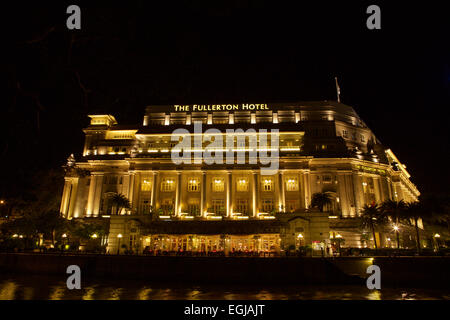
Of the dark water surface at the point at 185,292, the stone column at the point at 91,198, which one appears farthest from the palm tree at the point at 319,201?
the stone column at the point at 91,198

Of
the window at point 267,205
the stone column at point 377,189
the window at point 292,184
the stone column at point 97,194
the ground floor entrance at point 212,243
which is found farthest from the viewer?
the stone column at point 377,189

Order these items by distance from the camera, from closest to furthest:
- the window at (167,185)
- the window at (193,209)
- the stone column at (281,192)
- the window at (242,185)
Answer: the stone column at (281,192) → the window at (193,209) → the window at (242,185) → the window at (167,185)

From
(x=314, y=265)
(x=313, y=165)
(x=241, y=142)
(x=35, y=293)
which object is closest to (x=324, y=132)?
(x=313, y=165)

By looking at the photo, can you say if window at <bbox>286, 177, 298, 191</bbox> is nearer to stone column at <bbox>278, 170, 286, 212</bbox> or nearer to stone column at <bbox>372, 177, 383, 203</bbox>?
stone column at <bbox>278, 170, 286, 212</bbox>

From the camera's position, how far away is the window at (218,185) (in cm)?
7406

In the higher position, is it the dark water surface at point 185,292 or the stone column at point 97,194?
the stone column at point 97,194

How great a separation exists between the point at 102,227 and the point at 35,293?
35810mm

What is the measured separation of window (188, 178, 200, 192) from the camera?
74.3 m

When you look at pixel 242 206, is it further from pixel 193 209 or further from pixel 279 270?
pixel 279 270

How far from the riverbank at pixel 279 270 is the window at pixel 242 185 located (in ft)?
104

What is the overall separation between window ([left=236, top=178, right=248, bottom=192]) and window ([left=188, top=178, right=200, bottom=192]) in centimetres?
940

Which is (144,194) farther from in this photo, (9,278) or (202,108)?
(9,278)

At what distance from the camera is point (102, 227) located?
2687 inches

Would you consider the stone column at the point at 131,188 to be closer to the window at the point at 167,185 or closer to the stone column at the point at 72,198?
the window at the point at 167,185
